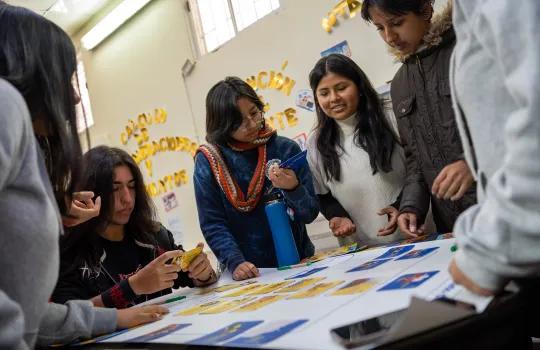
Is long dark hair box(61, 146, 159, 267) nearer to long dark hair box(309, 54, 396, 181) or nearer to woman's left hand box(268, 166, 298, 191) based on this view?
woman's left hand box(268, 166, 298, 191)

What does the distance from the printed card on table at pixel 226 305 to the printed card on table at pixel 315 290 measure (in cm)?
12

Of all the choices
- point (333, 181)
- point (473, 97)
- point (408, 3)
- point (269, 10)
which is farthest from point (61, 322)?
point (269, 10)

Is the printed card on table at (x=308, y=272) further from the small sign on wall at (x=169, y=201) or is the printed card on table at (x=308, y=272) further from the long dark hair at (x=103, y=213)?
the small sign on wall at (x=169, y=201)

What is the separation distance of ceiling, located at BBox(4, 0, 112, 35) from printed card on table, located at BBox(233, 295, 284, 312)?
3.41m

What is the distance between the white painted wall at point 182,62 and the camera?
2215mm

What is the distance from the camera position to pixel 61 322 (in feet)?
2.58

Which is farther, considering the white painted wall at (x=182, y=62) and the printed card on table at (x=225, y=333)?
the white painted wall at (x=182, y=62)

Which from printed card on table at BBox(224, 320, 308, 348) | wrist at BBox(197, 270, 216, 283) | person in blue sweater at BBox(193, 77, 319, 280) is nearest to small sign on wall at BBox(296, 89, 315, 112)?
person in blue sweater at BBox(193, 77, 319, 280)

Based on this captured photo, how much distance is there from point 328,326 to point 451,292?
0.51 feet

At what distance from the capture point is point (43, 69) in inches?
25.9

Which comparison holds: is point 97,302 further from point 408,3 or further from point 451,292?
point 408,3

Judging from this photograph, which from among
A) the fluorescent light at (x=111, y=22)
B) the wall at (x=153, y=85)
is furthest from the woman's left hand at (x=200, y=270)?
the fluorescent light at (x=111, y=22)

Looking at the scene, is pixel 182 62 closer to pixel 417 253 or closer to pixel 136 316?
pixel 136 316

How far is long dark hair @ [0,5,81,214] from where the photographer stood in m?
0.64
